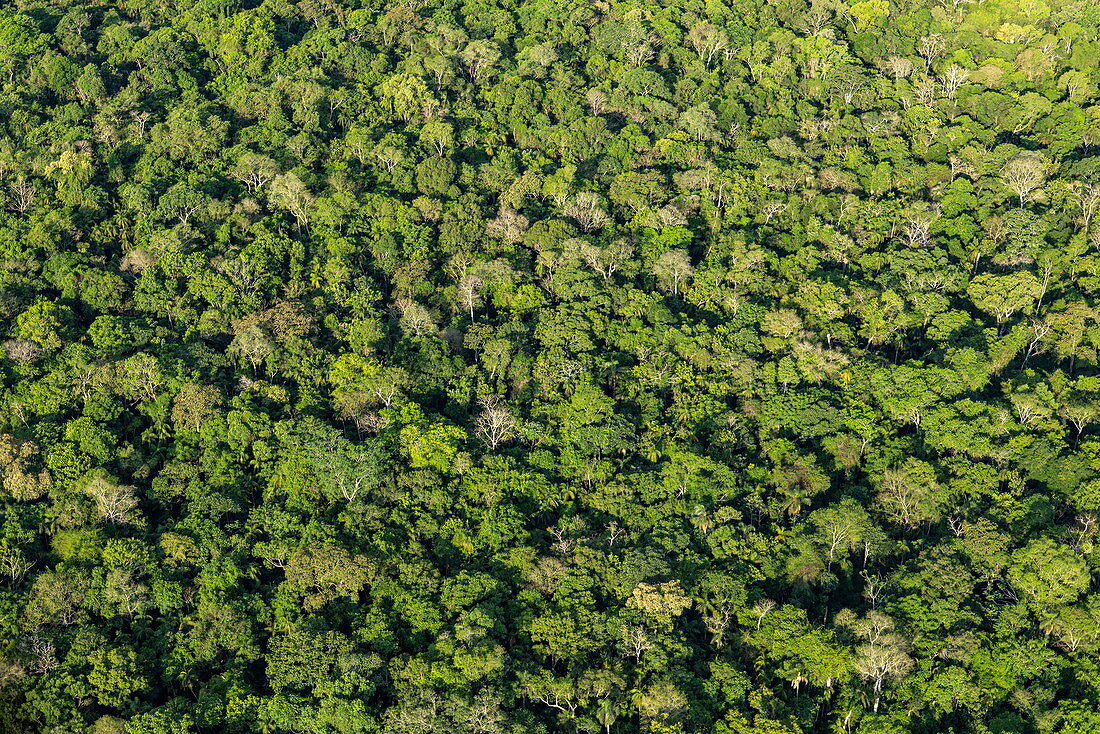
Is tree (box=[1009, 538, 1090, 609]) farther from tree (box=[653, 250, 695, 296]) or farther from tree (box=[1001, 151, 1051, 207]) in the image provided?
tree (box=[1001, 151, 1051, 207])

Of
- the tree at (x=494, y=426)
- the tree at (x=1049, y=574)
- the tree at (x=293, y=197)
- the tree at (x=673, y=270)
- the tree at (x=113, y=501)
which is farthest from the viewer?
the tree at (x=293, y=197)

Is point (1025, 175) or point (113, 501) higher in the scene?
point (1025, 175)

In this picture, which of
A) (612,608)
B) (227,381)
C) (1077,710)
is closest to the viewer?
(1077,710)

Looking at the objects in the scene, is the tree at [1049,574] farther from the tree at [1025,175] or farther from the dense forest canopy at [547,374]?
the tree at [1025,175]

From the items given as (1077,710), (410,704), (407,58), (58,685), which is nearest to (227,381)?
(58,685)

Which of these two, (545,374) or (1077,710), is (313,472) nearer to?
(545,374)

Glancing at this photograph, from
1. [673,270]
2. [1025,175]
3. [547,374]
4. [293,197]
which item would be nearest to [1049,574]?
[547,374]

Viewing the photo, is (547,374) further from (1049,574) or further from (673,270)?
(1049,574)

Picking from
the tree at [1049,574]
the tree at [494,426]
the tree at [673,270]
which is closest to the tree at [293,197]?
the tree at [494,426]
